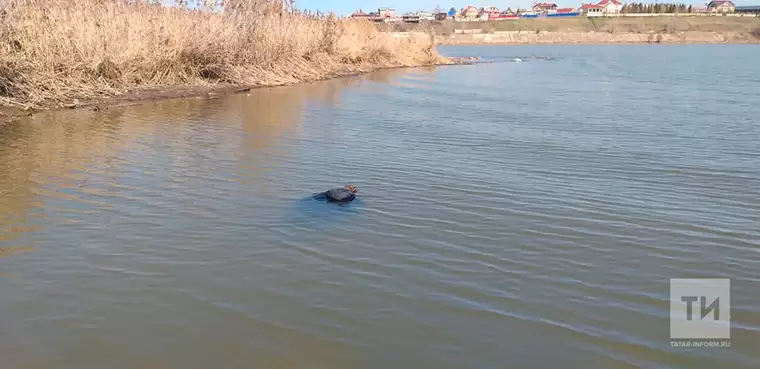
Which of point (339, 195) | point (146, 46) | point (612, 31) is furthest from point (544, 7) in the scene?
point (339, 195)

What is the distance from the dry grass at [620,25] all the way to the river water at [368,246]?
251 feet

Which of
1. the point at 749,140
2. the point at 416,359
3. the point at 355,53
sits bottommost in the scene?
the point at 416,359

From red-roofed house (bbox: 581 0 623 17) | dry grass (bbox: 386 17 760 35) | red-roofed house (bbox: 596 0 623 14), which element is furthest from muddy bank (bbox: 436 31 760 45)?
red-roofed house (bbox: 596 0 623 14)

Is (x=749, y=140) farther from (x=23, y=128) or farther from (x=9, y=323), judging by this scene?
(x=23, y=128)

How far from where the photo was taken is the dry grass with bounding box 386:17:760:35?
8750 cm

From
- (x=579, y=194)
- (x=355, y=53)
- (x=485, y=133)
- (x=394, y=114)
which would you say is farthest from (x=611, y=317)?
(x=355, y=53)

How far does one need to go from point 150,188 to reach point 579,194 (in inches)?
199

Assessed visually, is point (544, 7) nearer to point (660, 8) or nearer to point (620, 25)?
point (660, 8)

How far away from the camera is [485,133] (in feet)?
38.4

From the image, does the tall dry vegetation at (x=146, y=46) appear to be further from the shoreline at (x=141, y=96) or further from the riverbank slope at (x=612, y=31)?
the riverbank slope at (x=612, y=31)

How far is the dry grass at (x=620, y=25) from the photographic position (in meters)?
87.5

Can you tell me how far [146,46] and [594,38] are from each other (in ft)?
267

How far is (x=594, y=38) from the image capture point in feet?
286

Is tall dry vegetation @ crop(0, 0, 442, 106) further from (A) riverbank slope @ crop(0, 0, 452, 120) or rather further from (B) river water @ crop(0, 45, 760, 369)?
(B) river water @ crop(0, 45, 760, 369)
